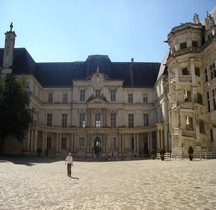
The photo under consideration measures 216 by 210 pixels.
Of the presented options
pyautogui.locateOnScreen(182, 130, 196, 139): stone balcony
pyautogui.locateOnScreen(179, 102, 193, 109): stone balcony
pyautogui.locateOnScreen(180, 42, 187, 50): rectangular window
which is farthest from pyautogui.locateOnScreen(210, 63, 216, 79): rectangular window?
pyautogui.locateOnScreen(182, 130, 196, 139): stone balcony

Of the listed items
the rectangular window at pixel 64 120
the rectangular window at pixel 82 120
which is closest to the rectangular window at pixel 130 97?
the rectangular window at pixel 82 120

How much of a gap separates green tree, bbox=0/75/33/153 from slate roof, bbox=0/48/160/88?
14.9m

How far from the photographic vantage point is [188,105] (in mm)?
32312

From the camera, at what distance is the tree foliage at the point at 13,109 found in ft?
112

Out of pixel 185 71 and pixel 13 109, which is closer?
pixel 13 109

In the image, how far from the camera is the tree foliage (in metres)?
34.2

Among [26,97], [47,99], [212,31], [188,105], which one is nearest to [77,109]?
[47,99]

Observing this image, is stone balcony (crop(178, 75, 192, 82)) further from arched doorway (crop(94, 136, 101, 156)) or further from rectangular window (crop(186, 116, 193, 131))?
arched doorway (crop(94, 136, 101, 156))

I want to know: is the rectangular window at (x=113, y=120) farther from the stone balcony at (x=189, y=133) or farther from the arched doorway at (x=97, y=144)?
the stone balcony at (x=189, y=133)

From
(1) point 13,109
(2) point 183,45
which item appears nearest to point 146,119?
(2) point 183,45

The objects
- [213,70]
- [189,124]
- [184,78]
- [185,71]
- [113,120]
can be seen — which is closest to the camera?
[213,70]

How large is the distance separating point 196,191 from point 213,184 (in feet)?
5.96

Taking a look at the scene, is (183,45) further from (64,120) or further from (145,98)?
(64,120)

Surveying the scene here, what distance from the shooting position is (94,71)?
173ft
